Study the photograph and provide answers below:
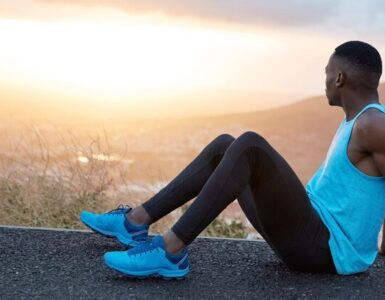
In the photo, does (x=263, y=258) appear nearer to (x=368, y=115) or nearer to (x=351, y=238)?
(x=351, y=238)

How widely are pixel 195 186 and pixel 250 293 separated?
1.91 ft

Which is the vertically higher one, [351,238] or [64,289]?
[351,238]

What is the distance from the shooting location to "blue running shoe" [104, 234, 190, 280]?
2.97 metres

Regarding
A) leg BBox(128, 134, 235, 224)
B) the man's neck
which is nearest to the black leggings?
leg BBox(128, 134, 235, 224)

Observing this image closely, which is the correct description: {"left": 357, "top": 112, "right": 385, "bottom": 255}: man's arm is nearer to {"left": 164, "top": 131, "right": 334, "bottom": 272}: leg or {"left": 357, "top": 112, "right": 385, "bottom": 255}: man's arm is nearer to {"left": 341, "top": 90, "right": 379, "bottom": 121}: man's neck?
{"left": 341, "top": 90, "right": 379, "bottom": 121}: man's neck

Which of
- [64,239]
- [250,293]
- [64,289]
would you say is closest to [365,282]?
[250,293]

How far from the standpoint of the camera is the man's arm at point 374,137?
2811 millimetres

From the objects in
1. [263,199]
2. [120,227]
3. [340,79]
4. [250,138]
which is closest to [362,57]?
[340,79]

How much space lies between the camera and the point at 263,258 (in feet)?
11.9

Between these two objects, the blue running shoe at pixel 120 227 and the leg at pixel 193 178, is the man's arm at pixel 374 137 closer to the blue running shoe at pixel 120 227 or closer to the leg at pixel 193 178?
the leg at pixel 193 178

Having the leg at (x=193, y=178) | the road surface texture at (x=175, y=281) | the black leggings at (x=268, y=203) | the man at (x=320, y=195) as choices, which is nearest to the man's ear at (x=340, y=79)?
the man at (x=320, y=195)

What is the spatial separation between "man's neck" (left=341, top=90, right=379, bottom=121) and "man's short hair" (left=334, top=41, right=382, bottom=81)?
0.10 metres

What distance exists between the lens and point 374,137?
9.24 feet

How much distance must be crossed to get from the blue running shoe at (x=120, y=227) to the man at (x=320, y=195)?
0.41m
